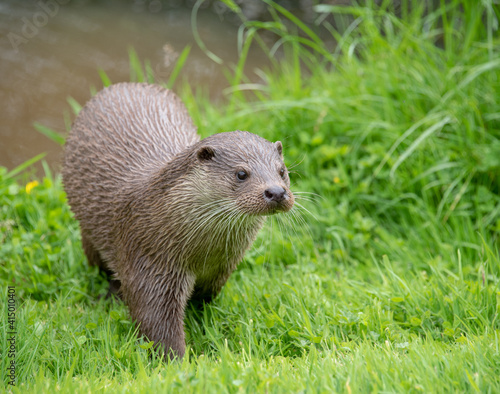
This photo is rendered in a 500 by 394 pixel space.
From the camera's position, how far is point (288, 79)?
550 centimetres

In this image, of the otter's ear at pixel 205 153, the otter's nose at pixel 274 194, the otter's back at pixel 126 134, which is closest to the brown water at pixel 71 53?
the otter's back at pixel 126 134

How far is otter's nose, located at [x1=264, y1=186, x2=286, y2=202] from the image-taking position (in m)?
2.62

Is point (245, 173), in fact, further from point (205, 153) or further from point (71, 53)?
point (71, 53)

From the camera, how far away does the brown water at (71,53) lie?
5867mm

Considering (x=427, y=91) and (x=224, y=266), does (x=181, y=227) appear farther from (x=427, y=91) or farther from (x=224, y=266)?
(x=427, y=91)

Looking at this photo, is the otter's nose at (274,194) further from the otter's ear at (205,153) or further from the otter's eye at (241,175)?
the otter's ear at (205,153)

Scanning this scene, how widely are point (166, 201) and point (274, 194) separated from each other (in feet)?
1.92

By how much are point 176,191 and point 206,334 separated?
2.64 feet

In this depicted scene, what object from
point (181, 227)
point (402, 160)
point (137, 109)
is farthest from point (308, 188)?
point (181, 227)

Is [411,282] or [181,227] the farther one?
[411,282]
